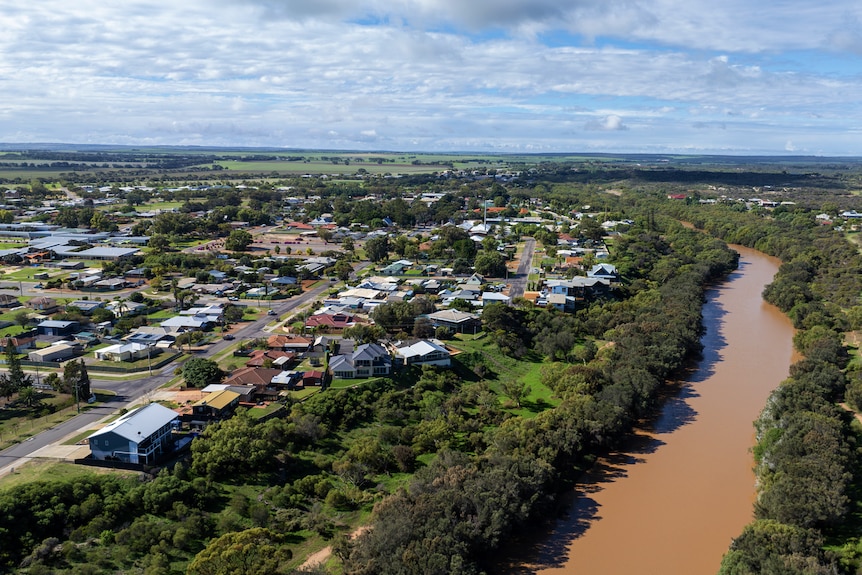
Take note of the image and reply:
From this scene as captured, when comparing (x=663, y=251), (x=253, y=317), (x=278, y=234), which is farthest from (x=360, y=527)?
(x=278, y=234)

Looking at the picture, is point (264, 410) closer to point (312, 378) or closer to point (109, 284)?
point (312, 378)

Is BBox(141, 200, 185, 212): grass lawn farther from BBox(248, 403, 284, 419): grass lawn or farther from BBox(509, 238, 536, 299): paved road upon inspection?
BBox(248, 403, 284, 419): grass lawn

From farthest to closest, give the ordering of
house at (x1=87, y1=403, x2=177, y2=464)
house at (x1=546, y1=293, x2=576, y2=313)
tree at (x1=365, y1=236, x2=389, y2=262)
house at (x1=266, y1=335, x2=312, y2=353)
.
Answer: tree at (x1=365, y1=236, x2=389, y2=262), house at (x1=546, y1=293, x2=576, y2=313), house at (x1=266, y1=335, x2=312, y2=353), house at (x1=87, y1=403, x2=177, y2=464)

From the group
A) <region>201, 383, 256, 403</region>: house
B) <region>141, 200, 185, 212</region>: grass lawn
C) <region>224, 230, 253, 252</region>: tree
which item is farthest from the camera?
<region>141, 200, 185, 212</region>: grass lawn

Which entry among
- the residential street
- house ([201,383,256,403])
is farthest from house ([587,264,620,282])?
house ([201,383,256,403])

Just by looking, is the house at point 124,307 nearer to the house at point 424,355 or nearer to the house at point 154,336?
the house at point 154,336

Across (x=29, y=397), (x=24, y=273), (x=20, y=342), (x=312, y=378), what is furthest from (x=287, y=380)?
(x=24, y=273)
